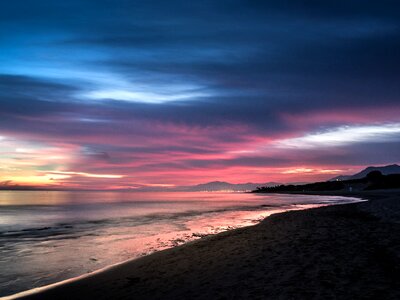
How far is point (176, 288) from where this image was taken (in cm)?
893

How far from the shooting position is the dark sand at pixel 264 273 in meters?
7.62

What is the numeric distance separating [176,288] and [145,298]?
0.92 metres

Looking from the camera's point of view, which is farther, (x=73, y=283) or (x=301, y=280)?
(x=73, y=283)

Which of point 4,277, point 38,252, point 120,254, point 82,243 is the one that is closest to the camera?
point 4,277

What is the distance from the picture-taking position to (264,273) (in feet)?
30.3

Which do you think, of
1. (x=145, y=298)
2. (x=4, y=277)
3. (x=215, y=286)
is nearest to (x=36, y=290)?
(x=4, y=277)

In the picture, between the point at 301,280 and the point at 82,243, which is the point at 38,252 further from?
the point at 301,280

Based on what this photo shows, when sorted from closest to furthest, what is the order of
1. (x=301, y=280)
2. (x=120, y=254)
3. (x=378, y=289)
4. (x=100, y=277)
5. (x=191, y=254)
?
(x=378, y=289)
(x=301, y=280)
(x=100, y=277)
(x=191, y=254)
(x=120, y=254)

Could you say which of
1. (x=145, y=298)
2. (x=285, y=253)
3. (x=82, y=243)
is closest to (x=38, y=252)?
(x=82, y=243)

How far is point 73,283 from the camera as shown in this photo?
10617 millimetres

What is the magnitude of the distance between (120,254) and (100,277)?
196 inches

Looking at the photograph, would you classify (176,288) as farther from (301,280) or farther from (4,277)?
(4,277)

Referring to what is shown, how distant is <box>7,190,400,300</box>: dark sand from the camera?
7.62 m

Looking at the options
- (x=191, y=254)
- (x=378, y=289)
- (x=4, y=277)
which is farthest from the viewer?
(x=191, y=254)
